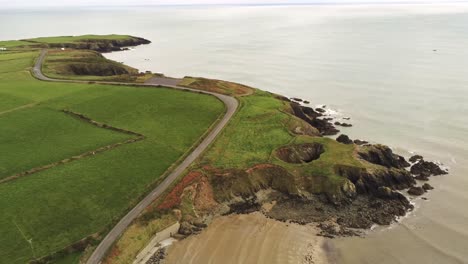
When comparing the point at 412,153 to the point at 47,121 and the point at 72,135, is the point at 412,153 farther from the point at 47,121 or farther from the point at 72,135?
the point at 47,121

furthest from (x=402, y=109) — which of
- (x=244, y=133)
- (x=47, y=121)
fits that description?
(x=47, y=121)

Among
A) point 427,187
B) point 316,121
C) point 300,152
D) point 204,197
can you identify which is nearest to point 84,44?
point 316,121

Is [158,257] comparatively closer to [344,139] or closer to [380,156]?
[380,156]

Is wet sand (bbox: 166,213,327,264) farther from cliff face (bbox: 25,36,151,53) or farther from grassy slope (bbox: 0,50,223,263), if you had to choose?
cliff face (bbox: 25,36,151,53)

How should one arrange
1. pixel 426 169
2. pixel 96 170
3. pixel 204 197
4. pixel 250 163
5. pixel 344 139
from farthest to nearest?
pixel 344 139, pixel 426 169, pixel 250 163, pixel 96 170, pixel 204 197

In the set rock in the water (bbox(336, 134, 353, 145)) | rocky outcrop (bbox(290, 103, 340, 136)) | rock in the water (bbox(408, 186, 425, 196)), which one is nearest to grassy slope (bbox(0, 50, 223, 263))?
rocky outcrop (bbox(290, 103, 340, 136))

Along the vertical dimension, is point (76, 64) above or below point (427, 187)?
above

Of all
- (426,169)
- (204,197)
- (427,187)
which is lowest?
(204,197)

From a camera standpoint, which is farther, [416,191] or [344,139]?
[344,139]
